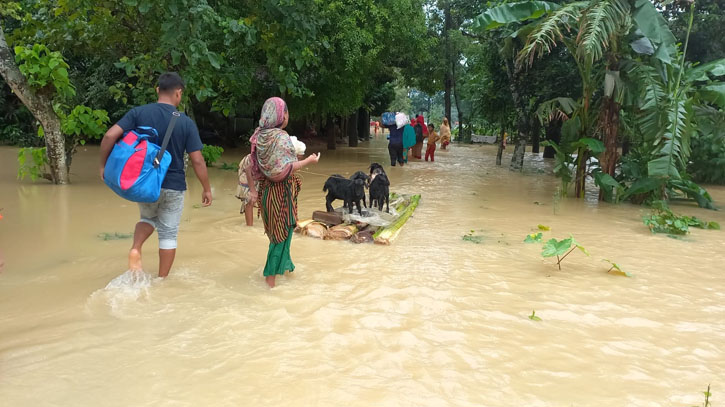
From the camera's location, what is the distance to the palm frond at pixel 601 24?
27.3 ft

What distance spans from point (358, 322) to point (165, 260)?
196 cm

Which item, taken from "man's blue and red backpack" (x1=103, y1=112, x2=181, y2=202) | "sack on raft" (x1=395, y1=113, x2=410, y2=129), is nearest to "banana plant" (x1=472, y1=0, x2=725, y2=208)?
"sack on raft" (x1=395, y1=113, x2=410, y2=129)

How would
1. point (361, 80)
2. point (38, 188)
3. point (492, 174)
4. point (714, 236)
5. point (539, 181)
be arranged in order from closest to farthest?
1. point (714, 236)
2. point (38, 188)
3. point (539, 181)
4. point (492, 174)
5. point (361, 80)

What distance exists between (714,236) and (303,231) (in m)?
6.09

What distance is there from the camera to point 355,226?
23.0 feet

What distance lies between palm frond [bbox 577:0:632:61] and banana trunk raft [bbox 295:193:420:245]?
4.29 meters

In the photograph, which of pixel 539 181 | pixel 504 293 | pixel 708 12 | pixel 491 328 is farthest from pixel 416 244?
pixel 708 12

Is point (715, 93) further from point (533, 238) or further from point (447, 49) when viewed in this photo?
point (447, 49)

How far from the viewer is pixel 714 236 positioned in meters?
7.60

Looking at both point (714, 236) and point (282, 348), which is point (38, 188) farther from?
point (714, 236)

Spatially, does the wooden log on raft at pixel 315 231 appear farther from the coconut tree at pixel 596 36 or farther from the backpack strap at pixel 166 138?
the coconut tree at pixel 596 36

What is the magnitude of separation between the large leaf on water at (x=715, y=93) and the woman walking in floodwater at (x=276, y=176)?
774cm

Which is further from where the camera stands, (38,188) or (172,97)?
(38,188)

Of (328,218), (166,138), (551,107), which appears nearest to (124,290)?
(166,138)
